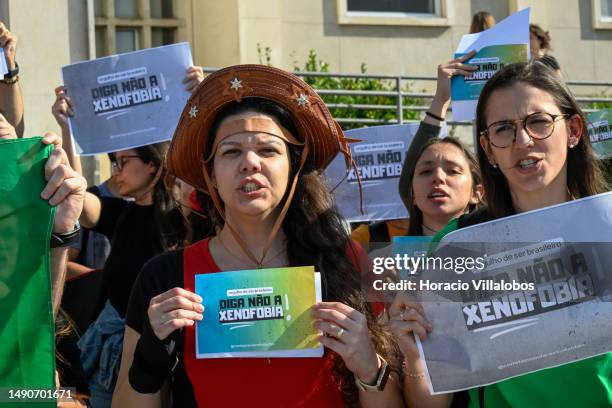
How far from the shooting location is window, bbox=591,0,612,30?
14.9m

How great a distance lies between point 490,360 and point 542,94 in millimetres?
848

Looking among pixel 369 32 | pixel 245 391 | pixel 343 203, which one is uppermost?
pixel 369 32

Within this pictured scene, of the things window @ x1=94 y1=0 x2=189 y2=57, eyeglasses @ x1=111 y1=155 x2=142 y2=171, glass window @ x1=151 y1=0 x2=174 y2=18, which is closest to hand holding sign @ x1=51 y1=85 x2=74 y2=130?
eyeglasses @ x1=111 y1=155 x2=142 y2=171

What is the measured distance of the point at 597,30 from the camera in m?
14.9

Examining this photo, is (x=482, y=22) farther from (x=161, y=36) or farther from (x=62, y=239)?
(x=161, y=36)

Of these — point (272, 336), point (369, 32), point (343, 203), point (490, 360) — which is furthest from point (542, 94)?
point (369, 32)

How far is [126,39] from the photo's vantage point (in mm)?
13523

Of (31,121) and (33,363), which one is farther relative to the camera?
(31,121)

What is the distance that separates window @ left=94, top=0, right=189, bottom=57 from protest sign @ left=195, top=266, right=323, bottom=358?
33.5 feet

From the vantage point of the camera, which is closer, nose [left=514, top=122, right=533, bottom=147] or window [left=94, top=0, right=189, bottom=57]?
nose [left=514, top=122, right=533, bottom=147]

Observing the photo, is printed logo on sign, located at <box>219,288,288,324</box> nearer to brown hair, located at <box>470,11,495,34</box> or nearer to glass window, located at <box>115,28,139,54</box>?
brown hair, located at <box>470,11,495,34</box>

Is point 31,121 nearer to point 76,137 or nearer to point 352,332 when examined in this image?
point 76,137

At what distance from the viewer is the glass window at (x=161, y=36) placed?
44.9ft

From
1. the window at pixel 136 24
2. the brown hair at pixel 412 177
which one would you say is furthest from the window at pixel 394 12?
the brown hair at pixel 412 177
